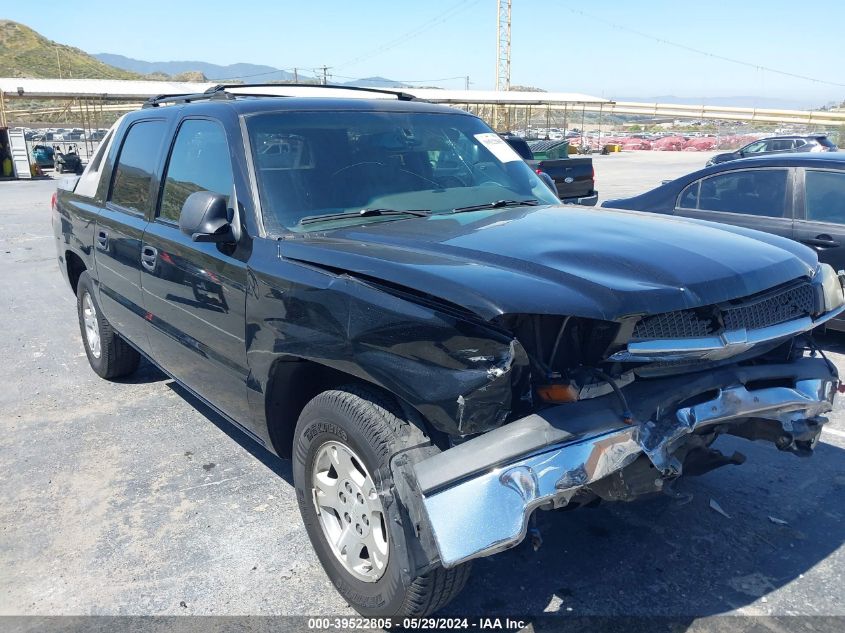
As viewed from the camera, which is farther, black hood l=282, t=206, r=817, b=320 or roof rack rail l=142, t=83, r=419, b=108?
roof rack rail l=142, t=83, r=419, b=108

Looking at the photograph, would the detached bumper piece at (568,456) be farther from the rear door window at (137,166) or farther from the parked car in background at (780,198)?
the parked car in background at (780,198)

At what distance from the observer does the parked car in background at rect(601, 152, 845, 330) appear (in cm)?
598

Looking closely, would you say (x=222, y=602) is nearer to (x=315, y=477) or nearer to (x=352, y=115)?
(x=315, y=477)

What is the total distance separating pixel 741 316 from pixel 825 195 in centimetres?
434

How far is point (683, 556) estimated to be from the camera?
3.21 metres

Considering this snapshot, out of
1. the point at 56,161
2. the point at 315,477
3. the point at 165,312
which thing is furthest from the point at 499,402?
the point at 56,161

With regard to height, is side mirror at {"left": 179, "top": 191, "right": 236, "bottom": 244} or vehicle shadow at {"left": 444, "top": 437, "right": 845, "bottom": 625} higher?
side mirror at {"left": 179, "top": 191, "right": 236, "bottom": 244}

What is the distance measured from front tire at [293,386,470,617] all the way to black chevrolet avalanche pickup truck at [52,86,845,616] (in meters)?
0.01

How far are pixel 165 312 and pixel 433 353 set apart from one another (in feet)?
7.13

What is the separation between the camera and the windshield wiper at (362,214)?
10.6 ft

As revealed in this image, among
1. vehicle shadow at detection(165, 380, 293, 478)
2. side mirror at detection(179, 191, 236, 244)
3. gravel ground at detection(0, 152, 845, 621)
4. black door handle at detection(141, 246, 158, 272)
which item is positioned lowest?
gravel ground at detection(0, 152, 845, 621)

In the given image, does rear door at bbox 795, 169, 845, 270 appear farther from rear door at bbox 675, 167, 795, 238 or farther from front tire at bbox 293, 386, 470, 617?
front tire at bbox 293, 386, 470, 617

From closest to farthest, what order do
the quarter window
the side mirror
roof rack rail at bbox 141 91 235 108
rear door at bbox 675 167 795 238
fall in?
the side mirror, the quarter window, roof rack rail at bbox 141 91 235 108, rear door at bbox 675 167 795 238

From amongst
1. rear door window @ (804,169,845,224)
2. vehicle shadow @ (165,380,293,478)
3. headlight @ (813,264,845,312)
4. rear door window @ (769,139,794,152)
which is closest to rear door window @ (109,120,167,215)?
vehicle shadow @ (165,380,293,478)
